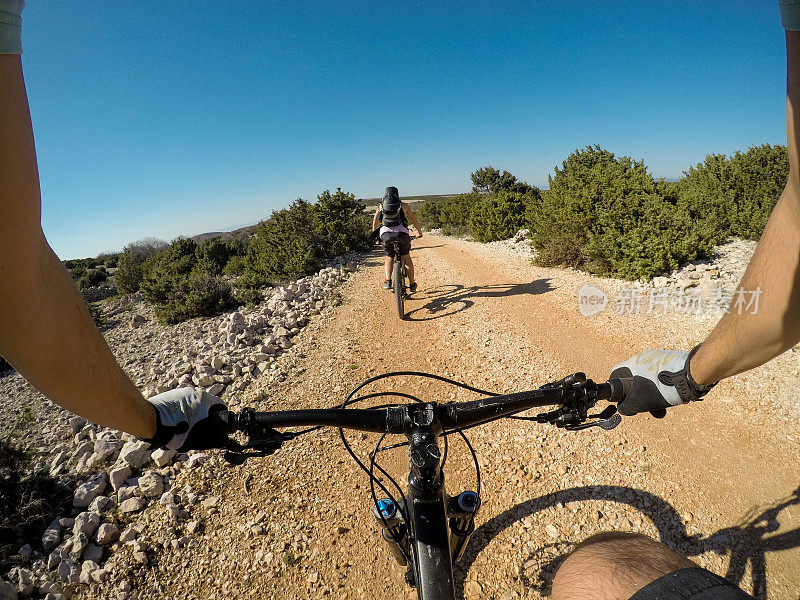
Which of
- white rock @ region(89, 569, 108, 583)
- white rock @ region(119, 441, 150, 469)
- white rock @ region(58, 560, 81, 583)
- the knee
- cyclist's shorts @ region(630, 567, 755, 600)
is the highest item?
cyclist's shorts @ region(630, 567, 755, 600)

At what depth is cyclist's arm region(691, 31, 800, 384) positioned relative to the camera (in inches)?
35.4

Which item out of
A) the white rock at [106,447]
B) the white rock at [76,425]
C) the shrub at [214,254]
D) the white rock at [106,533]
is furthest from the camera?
the shrub at [214,254]

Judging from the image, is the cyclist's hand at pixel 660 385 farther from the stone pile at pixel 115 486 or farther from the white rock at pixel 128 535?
the white rock at pixel 128 535

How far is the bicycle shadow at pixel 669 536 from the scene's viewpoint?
97.7 inches

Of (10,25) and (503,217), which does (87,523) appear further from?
(503,217)

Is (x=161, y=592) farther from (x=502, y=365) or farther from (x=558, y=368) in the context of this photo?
(x=558, y=368)

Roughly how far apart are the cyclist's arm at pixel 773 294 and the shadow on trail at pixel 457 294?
604cm

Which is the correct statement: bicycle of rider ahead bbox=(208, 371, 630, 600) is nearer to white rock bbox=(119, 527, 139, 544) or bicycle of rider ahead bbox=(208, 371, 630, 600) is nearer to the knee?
the knee

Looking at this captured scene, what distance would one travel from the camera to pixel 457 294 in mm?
8781

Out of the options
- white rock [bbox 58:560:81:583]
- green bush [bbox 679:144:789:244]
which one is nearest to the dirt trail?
white rock [bbox 58:560:81:583]

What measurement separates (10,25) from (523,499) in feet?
12.3

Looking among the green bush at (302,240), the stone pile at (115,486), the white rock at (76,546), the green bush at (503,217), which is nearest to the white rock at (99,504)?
the stone pile at (115,486)

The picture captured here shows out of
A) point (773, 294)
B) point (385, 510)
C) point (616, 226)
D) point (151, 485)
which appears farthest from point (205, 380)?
point (616, 226)

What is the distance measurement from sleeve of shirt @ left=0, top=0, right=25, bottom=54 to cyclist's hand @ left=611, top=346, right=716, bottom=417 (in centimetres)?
196
